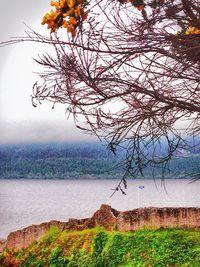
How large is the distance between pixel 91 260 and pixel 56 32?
417 inches

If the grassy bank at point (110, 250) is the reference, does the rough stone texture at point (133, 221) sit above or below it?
above

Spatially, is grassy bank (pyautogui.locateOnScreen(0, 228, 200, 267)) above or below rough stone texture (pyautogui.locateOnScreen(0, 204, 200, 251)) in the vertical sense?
below

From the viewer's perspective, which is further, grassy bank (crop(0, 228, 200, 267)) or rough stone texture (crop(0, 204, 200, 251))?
rough stone texture (crop(0, 204, 200, 251))

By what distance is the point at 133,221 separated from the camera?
15641mm

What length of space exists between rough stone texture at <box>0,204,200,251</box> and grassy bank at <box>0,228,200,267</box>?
11.4 inches

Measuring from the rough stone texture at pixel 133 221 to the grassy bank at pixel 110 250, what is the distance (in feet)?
0.95

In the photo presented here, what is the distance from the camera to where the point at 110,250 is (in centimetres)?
1505

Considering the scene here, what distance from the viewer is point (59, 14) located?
5.68 metres

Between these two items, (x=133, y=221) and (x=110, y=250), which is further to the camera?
(x=133, y=221)

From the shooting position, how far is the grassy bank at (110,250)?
1416cm

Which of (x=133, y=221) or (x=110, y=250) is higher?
→ (x=133, y=221)

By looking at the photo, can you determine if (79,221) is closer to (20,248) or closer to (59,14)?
(20,248)

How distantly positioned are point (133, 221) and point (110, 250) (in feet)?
3.60

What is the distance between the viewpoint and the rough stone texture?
15.3 meters
